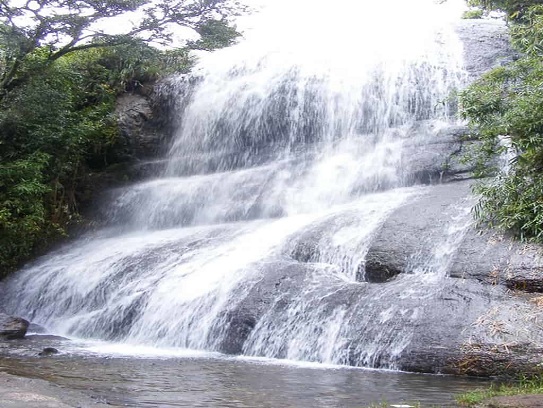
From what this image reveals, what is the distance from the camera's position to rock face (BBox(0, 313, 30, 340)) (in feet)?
35.4

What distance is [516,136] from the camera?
34.0 feet

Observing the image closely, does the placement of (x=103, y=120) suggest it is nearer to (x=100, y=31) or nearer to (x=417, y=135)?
(x=100, y=31)

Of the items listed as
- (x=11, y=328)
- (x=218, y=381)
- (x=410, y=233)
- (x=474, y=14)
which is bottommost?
(x=11, y=328)

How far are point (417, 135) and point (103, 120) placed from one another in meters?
9.20

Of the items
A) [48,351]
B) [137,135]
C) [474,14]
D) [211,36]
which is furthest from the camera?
[474,14]

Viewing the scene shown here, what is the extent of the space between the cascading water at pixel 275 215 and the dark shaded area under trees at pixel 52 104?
1133 mm

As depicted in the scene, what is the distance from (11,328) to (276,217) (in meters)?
5.74

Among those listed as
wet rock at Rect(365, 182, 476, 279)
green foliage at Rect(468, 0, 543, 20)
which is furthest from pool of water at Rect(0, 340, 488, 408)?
green foliage at Rect(468, 0, 543, 20)

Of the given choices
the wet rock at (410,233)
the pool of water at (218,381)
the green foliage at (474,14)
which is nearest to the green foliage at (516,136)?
the wet rock at (410,233)

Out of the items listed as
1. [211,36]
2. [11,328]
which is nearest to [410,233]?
[11,328]

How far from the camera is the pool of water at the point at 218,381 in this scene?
19.9 ft

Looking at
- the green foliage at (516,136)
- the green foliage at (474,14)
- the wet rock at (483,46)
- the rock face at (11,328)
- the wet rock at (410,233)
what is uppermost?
the green foliage at (474,14)

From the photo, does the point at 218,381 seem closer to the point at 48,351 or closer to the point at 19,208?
the point at 48,351

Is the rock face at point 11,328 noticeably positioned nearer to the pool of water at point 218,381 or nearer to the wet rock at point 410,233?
the pool of water at point 218,381
